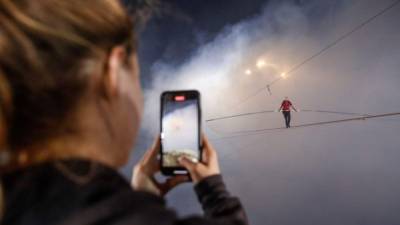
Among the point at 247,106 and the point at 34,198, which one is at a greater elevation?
the point at 247,106

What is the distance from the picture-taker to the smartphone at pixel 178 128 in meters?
0.47

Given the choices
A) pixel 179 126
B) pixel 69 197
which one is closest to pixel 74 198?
pixel 69 197

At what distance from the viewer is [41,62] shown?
0.65ft

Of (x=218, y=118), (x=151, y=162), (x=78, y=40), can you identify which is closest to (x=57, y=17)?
(x=78, y=40)

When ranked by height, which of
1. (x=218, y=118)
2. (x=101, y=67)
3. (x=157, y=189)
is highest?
(x=218, y=118)

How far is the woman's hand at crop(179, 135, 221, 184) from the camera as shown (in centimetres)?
40

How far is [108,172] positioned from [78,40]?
0.30 feet

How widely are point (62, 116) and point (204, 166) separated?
24 cm

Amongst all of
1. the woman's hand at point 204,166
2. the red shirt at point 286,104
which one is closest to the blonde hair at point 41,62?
the woman's hand at point 204,166

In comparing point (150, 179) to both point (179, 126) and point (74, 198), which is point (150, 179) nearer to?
point (179, 126)

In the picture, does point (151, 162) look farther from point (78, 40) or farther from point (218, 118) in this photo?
point (218, 118)

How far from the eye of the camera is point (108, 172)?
0.21 meters

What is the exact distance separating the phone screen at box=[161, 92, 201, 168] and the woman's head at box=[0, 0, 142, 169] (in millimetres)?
257

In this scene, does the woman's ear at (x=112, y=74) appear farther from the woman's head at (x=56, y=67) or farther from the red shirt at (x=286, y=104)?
the red shirt at (x=286, y=104)
